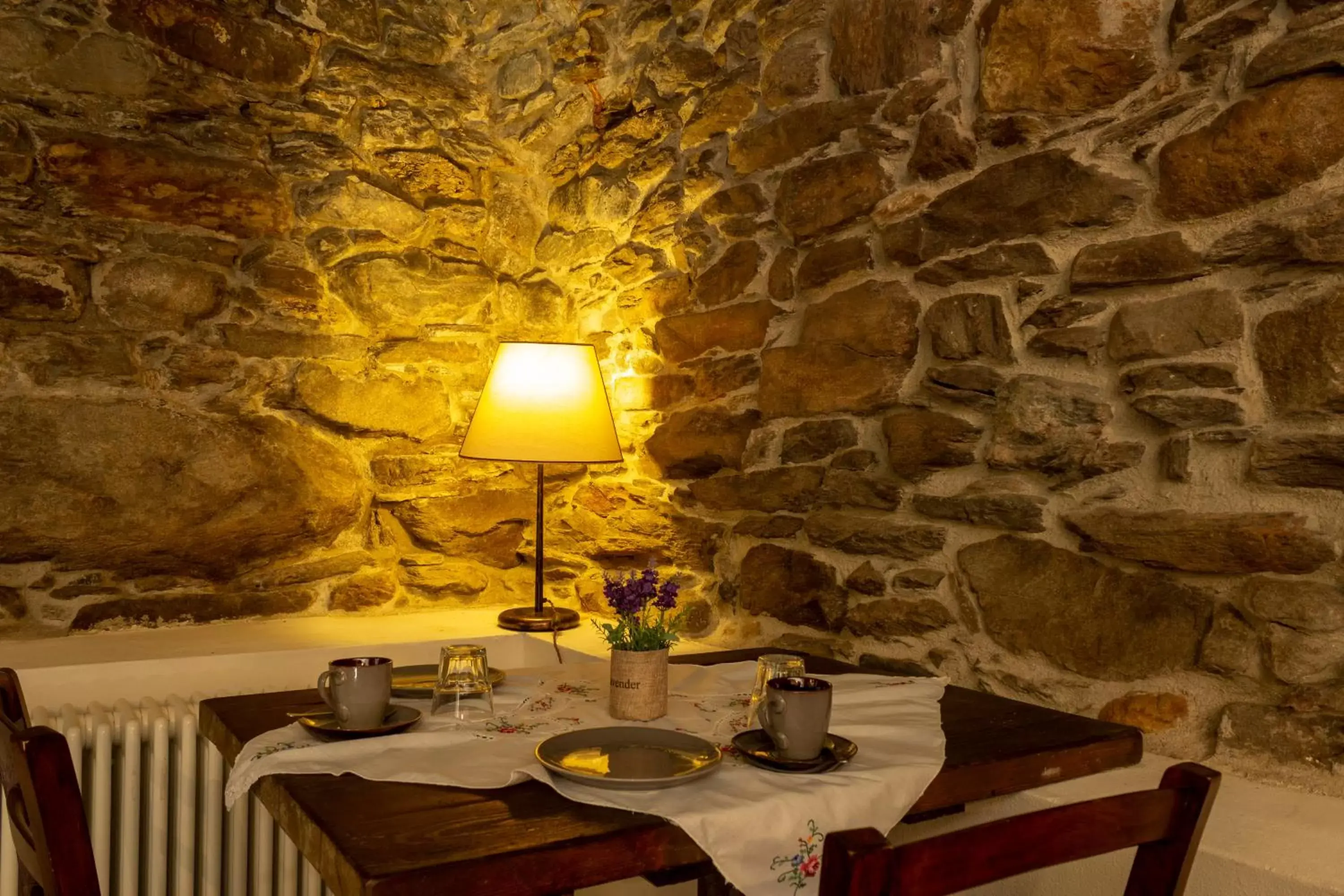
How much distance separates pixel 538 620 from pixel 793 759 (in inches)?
52.2

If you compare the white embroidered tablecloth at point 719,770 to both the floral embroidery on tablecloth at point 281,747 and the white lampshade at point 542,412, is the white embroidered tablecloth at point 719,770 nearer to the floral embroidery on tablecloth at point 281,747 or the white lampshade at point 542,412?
the floral embroidery on tablecloth at point 281,747

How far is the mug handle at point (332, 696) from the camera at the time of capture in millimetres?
1167

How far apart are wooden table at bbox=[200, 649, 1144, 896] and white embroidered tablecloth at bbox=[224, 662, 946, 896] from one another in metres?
0.02

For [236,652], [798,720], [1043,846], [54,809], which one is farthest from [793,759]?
[236,652]

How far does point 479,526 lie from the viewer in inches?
106

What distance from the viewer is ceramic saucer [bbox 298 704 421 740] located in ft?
3.75

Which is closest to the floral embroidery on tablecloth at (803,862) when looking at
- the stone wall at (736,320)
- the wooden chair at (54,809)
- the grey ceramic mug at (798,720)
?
the grey ceramic mug at (798,720)

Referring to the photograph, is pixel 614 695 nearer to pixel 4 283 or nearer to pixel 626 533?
pixel 626 533

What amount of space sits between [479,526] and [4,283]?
1180mm

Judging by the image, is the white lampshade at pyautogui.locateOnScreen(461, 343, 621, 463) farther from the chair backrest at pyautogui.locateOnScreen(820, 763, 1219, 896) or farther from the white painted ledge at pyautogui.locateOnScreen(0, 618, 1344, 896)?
the chair backrest at pyautogui.locateOnScreen(820, 763, 1219, 896)

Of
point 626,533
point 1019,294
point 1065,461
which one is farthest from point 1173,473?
point 626,533

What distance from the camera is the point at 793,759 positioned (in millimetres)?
1081

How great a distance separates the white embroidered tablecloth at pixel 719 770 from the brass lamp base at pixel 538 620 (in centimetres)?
89

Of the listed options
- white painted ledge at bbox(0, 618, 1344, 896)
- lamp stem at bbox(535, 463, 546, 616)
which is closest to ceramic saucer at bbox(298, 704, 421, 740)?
white painted ledge at bbox(0, 618, 1344, 896)
